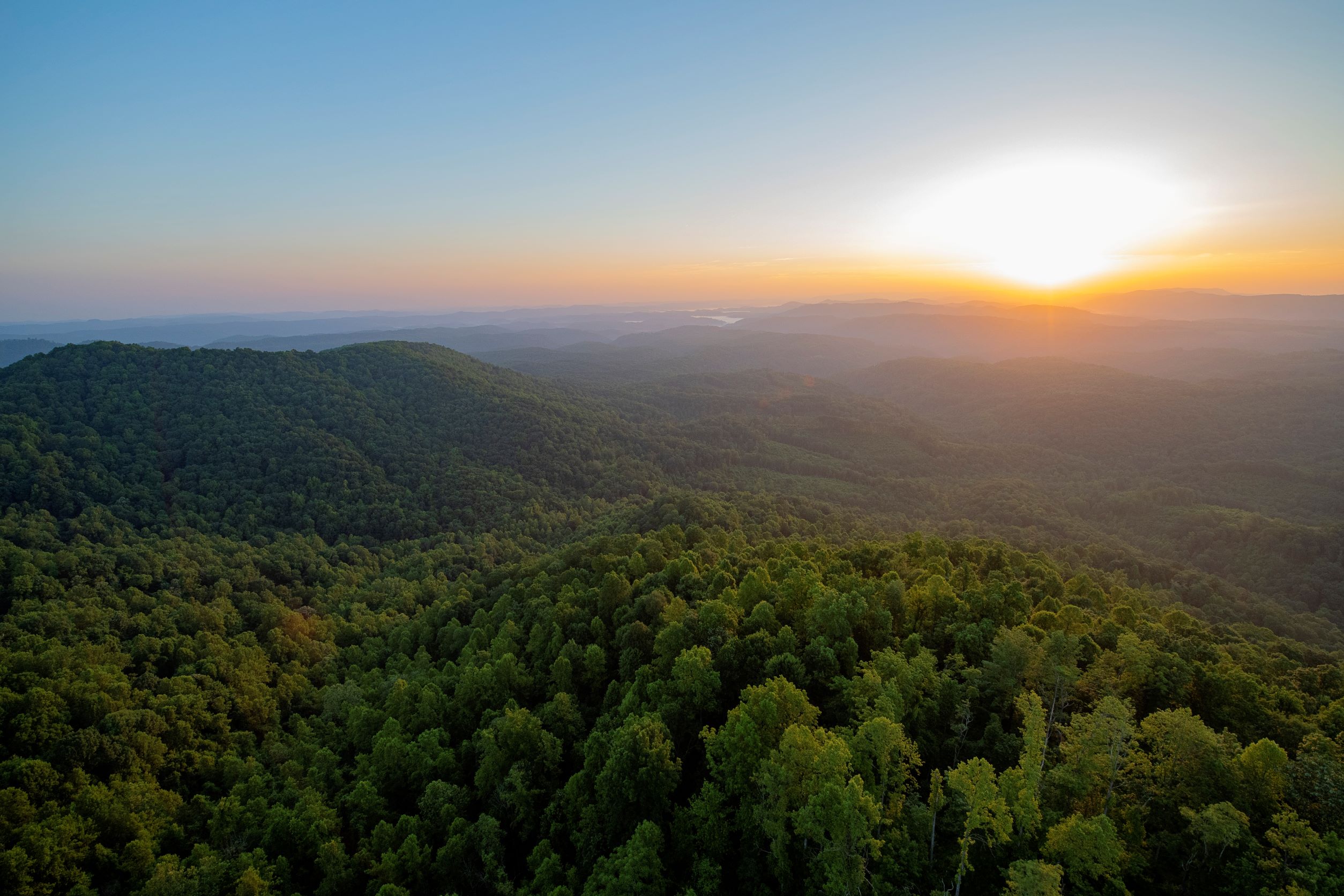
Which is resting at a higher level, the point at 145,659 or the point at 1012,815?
the point at 1012,815

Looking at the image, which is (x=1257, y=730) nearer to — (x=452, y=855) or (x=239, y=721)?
(x=452, y=855)

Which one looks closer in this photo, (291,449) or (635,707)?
(635,707)

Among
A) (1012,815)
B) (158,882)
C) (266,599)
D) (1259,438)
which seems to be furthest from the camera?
(1259,438)

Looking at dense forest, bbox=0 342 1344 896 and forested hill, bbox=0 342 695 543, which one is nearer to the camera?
dense forest, bbox=0 342 1344 896

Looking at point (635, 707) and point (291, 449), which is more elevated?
point (291, 449)

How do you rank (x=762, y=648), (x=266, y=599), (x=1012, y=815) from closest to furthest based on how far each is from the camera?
(x=1012, y=815) < (x=762, y=648) < (x=266, y=599)

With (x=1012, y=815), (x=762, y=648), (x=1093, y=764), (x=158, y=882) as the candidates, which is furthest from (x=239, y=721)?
(x=1093, y=764)

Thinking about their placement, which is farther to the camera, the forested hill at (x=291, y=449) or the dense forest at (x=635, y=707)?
the forested hill at (x=291, y=449)

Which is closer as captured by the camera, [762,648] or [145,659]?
[762,648]
